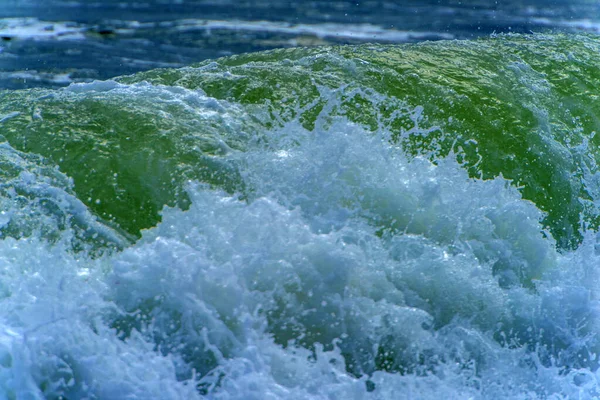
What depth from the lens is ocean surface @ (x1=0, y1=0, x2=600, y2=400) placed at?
2.10 metres

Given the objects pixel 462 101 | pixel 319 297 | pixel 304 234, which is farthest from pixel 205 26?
pixel 319 297

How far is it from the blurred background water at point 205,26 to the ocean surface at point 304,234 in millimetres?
509

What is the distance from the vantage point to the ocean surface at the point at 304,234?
2096mm

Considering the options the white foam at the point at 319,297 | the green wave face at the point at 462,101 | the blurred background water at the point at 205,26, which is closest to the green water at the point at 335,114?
the green wave face at the point at 462,101

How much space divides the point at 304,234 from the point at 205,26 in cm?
322

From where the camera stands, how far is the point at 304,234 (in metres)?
2.37

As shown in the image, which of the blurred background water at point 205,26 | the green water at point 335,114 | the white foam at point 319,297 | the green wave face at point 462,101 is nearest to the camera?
the white foam at point 319,297

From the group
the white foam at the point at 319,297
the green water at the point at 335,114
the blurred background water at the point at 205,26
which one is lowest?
the white foam at the point at 319,297

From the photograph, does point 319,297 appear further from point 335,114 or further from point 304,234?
point 335,114

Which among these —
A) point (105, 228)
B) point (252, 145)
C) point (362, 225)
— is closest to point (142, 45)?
point (252, 145)

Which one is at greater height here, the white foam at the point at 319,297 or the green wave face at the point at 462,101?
the green wave face at the point at 462,101

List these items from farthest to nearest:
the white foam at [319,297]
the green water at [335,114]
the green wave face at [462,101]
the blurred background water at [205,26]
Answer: the blurred background water at [205,26]
the green wave face at [462,101]
the green water at [335,114]
the white foam at [319,297]

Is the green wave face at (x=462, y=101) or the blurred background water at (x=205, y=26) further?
the blurred background water at (x=205, y=26)

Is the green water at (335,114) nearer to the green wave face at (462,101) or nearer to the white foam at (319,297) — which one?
the green wave face at (462,101)
